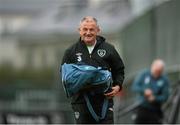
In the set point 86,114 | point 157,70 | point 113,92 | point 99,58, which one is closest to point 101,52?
point 99,58

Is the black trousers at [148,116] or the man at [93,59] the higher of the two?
the man at [93,59]

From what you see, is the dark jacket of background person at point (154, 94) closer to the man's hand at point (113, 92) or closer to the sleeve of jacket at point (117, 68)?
the sleeve of jacket at point (117, 68)

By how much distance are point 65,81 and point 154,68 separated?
6.40 metres

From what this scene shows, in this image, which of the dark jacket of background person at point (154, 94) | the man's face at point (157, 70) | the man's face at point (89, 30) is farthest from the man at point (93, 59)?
the dark jacket of background person at point (154, 94)

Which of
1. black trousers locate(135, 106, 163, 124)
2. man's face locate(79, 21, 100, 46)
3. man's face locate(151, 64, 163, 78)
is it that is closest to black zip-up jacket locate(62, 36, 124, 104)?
man's face locate(79, 21, 100, 46)

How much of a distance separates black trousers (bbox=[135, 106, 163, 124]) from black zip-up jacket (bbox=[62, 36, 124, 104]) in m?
6.71

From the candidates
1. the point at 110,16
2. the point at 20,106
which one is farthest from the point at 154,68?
the point at 110,16

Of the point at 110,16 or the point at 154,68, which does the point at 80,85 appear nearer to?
the point at 154,68

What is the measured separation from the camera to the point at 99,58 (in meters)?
10.7

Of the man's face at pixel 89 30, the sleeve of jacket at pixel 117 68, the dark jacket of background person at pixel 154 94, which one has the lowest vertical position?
the dark jacket of background person at pixel 154 94

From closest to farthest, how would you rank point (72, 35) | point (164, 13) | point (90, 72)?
point (90, 72) → point (164, 13) → point (72, 35)

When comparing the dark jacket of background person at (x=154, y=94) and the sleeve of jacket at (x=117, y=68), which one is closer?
the sleeve of jacket at (x=117, y=68)

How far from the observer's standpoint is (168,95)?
56.5 ft

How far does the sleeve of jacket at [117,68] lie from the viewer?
35.3 ft
